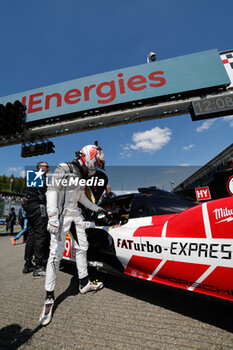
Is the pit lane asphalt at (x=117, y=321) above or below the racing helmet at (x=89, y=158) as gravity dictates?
below

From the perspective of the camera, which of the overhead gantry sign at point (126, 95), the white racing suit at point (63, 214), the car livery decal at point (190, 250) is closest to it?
the car livery decal at point (190, 250)

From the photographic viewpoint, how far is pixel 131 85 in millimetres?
9672

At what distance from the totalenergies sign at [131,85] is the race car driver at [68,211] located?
8.21 meters

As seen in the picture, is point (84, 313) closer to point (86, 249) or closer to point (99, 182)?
point (86, 249)

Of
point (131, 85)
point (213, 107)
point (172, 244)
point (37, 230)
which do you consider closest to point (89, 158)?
point (172, 244)

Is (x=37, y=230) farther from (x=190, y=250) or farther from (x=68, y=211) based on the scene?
(x=190, y=250)

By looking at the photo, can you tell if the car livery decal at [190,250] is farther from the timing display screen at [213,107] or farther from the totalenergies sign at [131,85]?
the totalenergies sign at [131,85]

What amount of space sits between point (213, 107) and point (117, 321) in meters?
7.59

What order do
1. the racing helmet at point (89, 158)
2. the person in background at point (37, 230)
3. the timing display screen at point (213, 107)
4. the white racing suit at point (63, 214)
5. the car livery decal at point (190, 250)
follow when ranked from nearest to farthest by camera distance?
1. the car livery decal at point (190, 250)
2. the white racing suit at point (63, 214)
3. the racing helmet at point (89, 158)
4. the person in background at point (37, 230)
5. the timing display screen at point (213, 107)

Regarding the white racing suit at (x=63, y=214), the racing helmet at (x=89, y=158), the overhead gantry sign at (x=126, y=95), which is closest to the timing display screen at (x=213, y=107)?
the overhead gantry sign at (x=126, y=95)

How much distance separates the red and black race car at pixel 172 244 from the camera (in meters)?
1.10

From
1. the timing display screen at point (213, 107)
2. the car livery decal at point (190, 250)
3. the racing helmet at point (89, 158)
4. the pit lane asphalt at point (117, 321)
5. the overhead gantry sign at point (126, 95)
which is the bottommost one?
the pit lane asphalt at point (117, 321)

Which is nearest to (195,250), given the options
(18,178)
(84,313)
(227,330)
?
(227,330)

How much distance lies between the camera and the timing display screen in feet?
21.5
